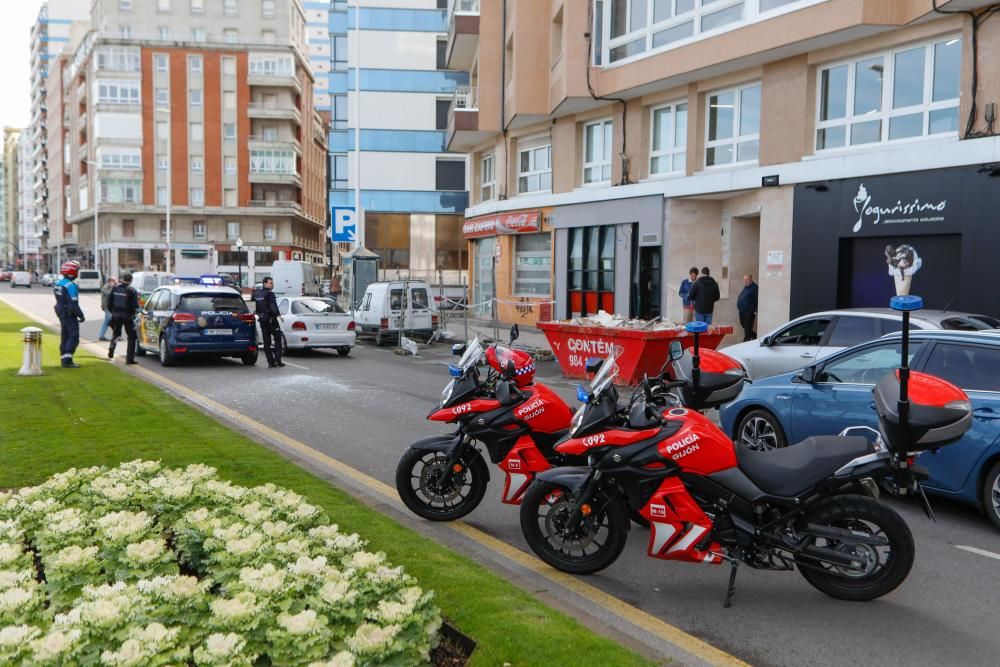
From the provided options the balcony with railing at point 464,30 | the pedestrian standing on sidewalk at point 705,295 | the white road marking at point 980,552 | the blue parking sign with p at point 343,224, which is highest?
the balcony with railing at point 464,30

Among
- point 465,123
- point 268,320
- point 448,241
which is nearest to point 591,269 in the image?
point 465,123

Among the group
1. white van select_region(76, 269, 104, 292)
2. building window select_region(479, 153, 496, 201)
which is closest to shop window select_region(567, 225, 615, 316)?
building window select_region(479, 153, 496, 201)

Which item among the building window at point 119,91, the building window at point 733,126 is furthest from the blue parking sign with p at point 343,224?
the building window at point 119,91

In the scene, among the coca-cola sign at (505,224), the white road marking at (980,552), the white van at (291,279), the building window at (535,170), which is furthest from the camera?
the white van at (291,279)

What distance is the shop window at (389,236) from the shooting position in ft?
181

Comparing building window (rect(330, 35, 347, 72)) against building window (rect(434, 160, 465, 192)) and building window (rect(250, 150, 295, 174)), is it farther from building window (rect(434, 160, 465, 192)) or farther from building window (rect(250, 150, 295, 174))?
building window (rect(250, 150, 295, 174))

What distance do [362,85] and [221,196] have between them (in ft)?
92.8

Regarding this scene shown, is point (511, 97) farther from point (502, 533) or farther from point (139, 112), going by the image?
point (139, 112)

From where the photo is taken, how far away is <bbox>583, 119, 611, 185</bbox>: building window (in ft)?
82.9

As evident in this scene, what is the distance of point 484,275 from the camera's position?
32938 millimetres

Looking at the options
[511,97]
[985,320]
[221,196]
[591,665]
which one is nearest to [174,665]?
[591,665]

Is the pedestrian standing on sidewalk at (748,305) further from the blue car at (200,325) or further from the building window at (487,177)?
the building window at (487,177)

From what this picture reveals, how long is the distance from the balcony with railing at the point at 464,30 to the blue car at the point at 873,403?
27.5 m

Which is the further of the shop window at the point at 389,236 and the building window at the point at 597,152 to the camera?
the shop window at the point at 389,236
